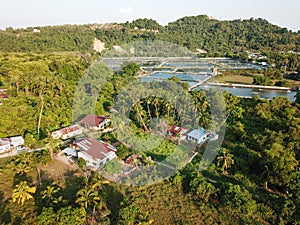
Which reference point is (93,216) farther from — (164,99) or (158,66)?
(158,66)

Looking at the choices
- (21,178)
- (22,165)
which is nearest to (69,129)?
(22,165)

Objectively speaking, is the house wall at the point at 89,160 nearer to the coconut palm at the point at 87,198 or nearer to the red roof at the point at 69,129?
the coconut palm at the point at 87,198

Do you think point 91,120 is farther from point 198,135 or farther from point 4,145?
point 198,135

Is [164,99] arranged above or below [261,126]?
above

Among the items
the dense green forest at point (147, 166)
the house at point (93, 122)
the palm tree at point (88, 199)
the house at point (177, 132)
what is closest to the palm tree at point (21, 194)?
the dense green forest at point (147, 166)

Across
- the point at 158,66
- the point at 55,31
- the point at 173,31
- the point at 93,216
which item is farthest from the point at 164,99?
the point at 173,31

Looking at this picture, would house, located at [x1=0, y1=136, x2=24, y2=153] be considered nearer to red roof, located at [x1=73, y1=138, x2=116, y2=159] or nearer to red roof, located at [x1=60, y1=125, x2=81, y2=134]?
red roof, located at [x1=60, y1=125, x2=81, y2=134]

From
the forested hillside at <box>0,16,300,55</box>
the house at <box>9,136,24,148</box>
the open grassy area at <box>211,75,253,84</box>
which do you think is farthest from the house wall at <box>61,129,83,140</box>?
the forested hillside at <box>0,16,300,55</box>
